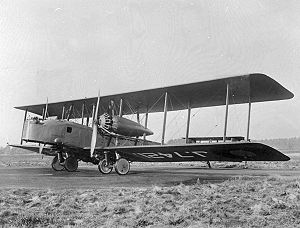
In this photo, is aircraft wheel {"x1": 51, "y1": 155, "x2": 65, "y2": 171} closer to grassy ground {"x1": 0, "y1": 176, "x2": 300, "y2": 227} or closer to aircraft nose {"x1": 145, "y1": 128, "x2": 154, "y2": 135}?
aircraft nose {"x1": 145, "y1": 128, "x2": 154, "y2": 135}

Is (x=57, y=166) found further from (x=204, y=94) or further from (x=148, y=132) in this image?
(x=204, y=94)

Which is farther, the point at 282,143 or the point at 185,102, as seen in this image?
the point at 282,143

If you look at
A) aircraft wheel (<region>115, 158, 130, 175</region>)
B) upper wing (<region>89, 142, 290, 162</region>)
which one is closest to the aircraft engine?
upper wing (<region>89, 142, 290, 162</region>)

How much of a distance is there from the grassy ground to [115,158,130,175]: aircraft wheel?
6.23 metres

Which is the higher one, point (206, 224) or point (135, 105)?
point (135, 105)

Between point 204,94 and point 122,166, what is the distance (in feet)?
17.2

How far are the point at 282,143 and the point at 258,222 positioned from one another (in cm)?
17144

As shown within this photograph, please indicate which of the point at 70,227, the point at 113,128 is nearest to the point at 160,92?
the point at 113,128

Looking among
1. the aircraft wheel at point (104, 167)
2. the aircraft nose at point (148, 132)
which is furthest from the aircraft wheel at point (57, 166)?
the aircraft nose at point (148, 132)

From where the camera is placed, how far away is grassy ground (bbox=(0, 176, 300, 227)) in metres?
5.50

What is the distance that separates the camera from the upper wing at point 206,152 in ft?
36.1

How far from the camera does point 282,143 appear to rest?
530 feet

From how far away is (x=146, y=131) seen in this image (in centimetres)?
1514

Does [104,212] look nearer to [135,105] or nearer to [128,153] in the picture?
[128,153]
